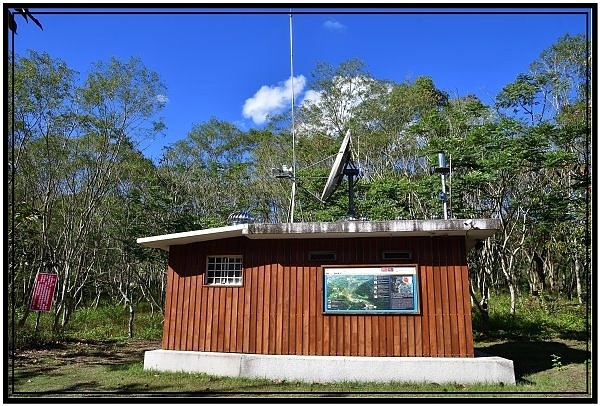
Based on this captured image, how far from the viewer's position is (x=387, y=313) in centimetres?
779

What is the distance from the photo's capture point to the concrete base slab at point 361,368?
7.29 m

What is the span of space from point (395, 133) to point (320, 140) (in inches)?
133

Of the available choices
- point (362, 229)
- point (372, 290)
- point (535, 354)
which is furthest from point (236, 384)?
point (535, 354)

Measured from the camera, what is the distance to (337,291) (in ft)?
26.2

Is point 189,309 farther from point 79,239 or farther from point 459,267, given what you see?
point 79,239

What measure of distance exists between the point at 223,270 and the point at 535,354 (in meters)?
6.78

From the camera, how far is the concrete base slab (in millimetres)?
7289

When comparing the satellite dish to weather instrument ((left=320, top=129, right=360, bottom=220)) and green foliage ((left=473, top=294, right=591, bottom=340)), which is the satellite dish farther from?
green foliage ((left=473, top=294, right=591, bottom=340))

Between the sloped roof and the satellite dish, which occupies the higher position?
the satellite dish

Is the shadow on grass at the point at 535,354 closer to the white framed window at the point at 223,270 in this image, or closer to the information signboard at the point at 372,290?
the information signboard at the point at 372,290

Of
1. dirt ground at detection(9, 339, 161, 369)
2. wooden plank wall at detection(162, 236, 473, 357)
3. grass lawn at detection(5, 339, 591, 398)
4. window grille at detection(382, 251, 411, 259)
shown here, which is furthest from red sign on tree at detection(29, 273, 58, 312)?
window grille at detection(382, 251, 411, 259)

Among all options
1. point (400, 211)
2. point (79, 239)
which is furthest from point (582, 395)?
point (79, 239)

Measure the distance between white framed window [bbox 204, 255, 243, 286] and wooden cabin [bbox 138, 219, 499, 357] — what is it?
2 centimetres

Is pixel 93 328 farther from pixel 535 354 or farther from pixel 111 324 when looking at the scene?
pixel 535 354
